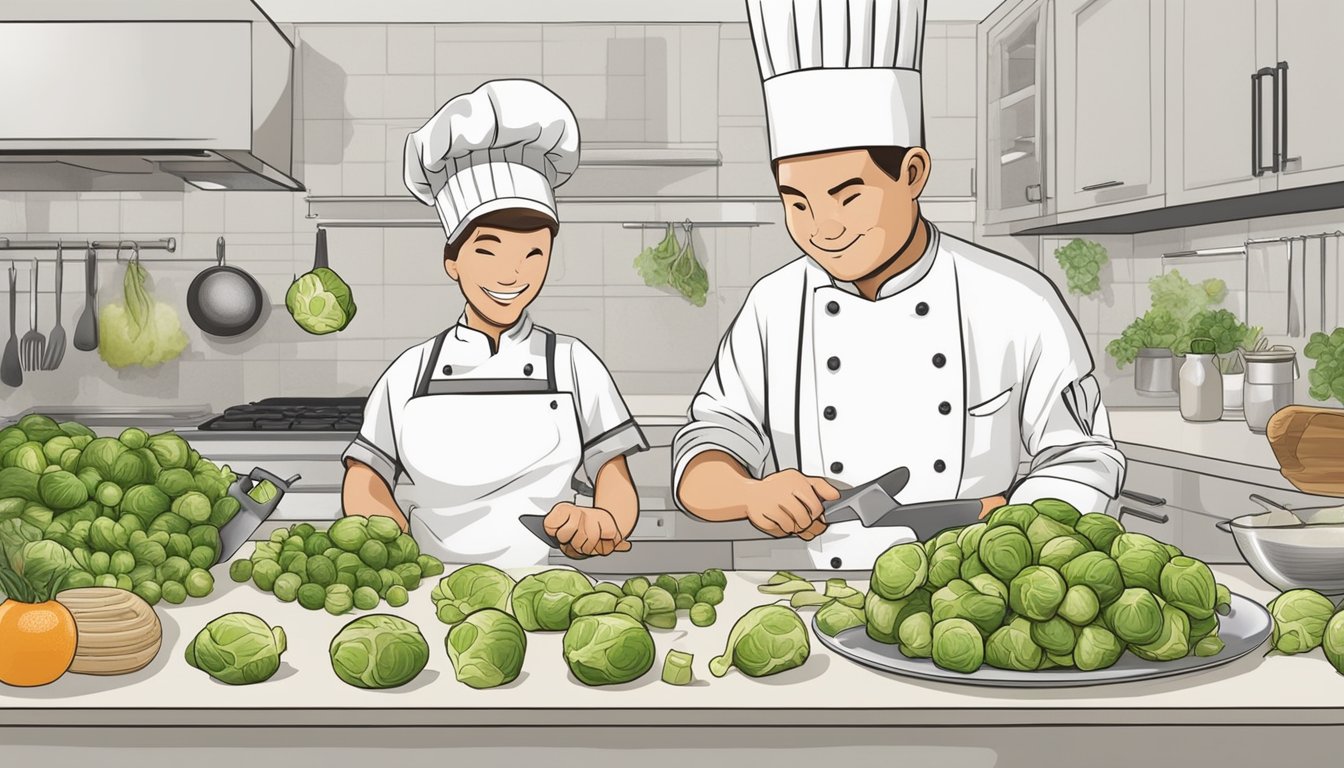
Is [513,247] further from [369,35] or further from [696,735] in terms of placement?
[369,35]

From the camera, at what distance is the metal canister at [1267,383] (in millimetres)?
2426

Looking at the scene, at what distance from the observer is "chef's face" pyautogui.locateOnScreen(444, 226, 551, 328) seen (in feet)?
5.52

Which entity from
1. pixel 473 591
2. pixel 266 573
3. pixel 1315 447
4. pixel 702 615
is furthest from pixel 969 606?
pixel 1315 447

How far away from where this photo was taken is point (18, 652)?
776 millimetres

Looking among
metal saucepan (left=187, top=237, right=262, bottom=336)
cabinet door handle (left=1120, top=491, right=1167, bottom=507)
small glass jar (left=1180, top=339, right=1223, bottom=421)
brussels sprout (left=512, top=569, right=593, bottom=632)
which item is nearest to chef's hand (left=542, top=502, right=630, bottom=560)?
brussels sprout (left=512, top=569, right=593, bottom=632)

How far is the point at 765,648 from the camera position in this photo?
80 centimetres

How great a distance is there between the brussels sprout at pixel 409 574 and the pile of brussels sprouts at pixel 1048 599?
55 cm

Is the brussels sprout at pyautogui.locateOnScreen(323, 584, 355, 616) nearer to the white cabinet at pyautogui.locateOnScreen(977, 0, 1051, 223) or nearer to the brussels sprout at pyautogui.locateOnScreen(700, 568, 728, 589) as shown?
the brussels sprout at pyautogui.locateOnScreen(700, 568, 728, 589)

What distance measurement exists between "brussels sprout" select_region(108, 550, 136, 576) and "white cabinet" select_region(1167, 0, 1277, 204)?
2.20m

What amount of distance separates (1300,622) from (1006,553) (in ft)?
1.00

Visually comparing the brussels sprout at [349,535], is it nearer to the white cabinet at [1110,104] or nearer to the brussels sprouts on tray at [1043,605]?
the brussels sprouts on tray at [1043,605]

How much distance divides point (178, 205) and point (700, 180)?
72.8 inches

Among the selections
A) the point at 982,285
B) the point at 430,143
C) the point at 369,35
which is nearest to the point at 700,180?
the point at 369,35

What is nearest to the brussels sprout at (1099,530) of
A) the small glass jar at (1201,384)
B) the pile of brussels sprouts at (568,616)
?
the pile of brussels sprouts at (568,616)
